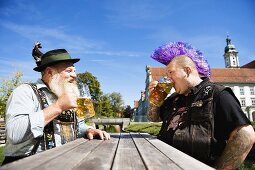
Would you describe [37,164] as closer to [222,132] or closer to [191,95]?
[222,132]

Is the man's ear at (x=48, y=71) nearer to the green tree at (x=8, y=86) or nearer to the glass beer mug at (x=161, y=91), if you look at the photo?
the glass beer mug at (x=161, y=91)

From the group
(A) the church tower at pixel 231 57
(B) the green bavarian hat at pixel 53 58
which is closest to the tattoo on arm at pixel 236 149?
(B) the green bavarian hat at pixel 53 58

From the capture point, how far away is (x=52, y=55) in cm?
298

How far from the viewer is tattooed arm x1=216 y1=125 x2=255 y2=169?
6.92 ft

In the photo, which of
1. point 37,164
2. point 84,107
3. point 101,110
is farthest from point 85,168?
point 101,110

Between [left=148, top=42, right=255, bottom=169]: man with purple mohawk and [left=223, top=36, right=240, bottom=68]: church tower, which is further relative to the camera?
[left=223, top=36, right=240, bottom=68]: church tower

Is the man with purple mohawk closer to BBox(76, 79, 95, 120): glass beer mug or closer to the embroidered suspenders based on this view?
BBox(76, 79, 95, 120): glass beer mug

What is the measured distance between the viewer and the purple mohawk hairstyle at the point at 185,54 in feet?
9.46

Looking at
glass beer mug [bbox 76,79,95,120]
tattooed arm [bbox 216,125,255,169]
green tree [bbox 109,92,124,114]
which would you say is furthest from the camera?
green tree [bbox 109,92,124,114]

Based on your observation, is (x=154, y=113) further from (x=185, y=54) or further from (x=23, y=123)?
(x=23, y=123)

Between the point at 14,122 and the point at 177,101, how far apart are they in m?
1.69

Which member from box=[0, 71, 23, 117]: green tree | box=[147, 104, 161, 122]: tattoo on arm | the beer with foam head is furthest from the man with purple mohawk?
box=[0, 71, 23, 117]: green tree

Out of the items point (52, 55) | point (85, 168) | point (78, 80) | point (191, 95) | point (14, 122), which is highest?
point (52, 55)

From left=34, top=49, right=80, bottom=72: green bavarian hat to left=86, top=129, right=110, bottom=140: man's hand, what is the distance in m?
0.84
